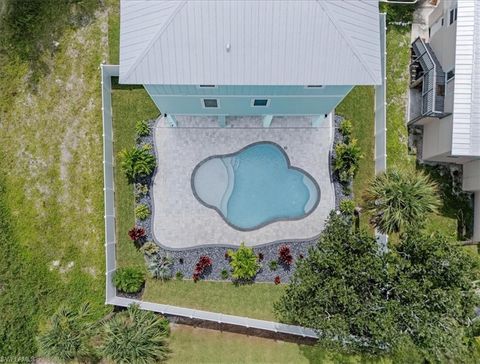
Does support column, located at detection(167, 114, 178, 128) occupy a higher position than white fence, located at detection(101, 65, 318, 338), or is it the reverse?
support column, located at detection(167, 114, 178, 128)

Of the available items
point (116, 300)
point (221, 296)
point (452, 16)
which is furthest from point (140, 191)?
point (452, 16)

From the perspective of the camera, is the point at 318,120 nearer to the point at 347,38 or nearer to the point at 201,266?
the point at 347,38

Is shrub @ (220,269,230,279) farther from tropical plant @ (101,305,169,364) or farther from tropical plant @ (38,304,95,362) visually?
tropical plant @ (38,304,95,362)

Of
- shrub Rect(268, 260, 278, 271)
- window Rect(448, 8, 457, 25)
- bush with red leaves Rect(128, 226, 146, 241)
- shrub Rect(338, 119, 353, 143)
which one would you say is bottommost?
shrub Rect(268, 260, 278, 271)

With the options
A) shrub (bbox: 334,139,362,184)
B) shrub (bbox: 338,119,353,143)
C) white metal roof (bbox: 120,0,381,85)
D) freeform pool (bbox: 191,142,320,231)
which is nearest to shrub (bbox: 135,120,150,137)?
freeform pool (bbox: 191,142,320,231)

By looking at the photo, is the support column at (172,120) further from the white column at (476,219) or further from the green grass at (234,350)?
the white column at (476,219)

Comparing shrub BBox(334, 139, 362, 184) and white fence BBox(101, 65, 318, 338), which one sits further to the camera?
shrub BBox(334, 139, 362, 184)
